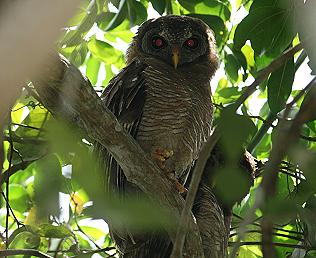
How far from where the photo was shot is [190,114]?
10.1 ft

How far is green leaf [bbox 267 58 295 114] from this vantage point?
2529 mm

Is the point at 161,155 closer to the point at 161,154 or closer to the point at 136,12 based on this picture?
the point at 161,154

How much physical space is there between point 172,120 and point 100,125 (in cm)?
107

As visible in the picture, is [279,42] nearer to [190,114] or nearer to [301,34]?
[301,34]

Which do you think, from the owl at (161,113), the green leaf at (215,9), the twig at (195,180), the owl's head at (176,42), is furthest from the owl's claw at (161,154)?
the twig at (195,180)

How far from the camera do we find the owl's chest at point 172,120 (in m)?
3.00

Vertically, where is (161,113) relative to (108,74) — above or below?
below

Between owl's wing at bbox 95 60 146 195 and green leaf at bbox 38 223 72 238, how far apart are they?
0.56 metres

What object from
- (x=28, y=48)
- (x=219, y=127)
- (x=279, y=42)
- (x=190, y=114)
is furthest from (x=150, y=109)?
(x=28, y=48)

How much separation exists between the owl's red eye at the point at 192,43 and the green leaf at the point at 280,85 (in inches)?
51.7

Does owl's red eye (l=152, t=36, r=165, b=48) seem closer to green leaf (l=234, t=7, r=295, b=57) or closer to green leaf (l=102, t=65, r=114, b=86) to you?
green leaf (l=102, t=65, r=114, b=86)

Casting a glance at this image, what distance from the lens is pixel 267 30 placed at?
2.40m

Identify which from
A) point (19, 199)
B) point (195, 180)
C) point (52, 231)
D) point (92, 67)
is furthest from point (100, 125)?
point (92, 67)

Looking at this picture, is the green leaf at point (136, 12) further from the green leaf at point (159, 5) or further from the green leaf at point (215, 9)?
the green leaf at point (215, 9)
